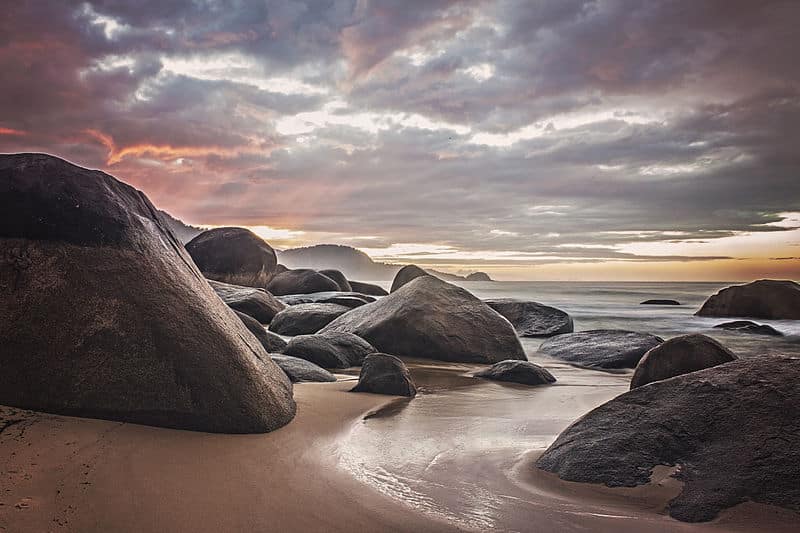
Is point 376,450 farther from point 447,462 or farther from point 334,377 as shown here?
point 334,377

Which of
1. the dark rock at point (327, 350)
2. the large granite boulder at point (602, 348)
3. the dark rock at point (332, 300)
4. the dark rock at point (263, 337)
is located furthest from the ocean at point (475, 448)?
the dark rock at point (332, 300)

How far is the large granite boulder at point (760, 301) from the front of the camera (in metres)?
17.2

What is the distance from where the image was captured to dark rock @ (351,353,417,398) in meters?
5.17

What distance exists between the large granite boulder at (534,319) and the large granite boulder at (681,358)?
671 cm

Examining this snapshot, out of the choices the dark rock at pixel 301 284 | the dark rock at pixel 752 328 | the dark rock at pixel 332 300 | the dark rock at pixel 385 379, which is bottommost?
the dark rock at pixel 752 328

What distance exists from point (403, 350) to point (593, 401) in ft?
10.9

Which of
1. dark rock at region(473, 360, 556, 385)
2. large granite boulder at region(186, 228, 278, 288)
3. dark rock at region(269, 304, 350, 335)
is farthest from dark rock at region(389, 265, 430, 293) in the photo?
dark rock at region(473, 360, 556, 385)

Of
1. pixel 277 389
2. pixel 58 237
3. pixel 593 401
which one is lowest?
pixel 593 401

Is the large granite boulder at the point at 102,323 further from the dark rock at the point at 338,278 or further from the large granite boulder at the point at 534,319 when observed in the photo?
the dark rock at the point at 338,278

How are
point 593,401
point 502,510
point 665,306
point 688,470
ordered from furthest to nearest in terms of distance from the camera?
point 665,306 < point 593,401 < point 688,470 < point 502,510

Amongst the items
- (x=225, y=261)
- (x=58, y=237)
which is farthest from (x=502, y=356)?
(x=225, y=261)

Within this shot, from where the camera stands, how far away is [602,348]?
28.4 feet

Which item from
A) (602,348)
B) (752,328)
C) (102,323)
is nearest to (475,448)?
(102,323)

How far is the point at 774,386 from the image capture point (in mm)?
2906
